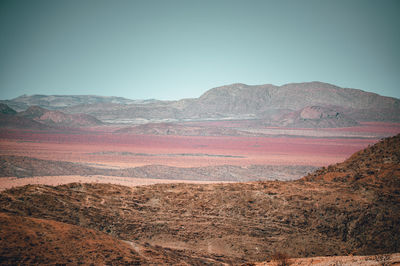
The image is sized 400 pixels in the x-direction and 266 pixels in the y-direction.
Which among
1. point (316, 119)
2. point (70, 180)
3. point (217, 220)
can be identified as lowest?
point (70, 180)

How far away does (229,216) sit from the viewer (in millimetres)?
11531

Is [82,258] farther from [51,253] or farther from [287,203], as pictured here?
[287,203]

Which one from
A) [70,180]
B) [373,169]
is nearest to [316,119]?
[70,180]

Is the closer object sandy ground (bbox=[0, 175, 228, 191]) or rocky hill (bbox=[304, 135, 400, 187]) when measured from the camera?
rocky hill (bbox=[304, 135, 400, 187])

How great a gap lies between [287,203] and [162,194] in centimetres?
511

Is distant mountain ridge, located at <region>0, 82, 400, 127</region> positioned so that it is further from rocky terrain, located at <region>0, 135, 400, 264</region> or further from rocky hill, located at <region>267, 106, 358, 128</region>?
rocky terrain, located at <region>0, 135, 400, 264</region>

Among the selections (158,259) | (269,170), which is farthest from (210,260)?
(269,170)

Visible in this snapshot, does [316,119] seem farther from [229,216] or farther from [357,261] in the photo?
[357,261]

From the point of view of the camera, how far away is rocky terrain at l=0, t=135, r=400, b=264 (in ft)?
31.3

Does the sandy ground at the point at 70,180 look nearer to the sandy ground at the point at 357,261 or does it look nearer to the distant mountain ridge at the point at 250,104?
the sandy ground at the point at 357,261

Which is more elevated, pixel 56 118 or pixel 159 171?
pixel 56 118

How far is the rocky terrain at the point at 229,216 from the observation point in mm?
9539

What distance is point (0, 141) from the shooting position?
52656mm

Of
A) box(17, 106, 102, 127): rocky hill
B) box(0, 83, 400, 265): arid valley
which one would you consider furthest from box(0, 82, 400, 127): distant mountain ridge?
box(0, 83, 400, 265): arid valley
